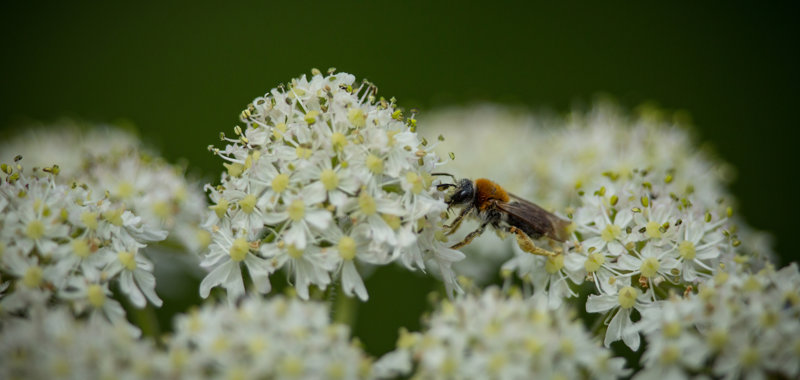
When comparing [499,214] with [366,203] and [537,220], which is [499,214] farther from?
[366,203]

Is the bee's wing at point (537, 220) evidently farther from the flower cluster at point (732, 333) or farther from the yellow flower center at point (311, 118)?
the yellow flower center at point (311, 118)

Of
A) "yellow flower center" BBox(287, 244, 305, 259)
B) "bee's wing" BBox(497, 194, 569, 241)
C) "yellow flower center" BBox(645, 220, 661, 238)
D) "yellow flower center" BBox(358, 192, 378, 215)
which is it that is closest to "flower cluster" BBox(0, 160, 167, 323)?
"yellow flower center" BBox(287, 244, 305, 259)

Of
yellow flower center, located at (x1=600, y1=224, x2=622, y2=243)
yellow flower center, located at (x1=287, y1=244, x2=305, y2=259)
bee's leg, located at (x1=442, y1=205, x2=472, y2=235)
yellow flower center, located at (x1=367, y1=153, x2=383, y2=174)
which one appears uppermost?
yellow flower center, located at (x1=367, y1=153, x2=383, y2=174)

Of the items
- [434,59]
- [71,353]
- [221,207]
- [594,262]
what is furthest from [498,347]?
[434,59]

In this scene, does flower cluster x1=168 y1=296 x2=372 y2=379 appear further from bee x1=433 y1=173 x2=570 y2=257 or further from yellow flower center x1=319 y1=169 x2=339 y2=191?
bee x1=433 y1=173 x2=570 y2=257

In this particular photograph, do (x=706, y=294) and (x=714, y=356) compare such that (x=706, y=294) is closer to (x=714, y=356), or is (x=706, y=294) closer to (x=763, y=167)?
(x=714, y=356)

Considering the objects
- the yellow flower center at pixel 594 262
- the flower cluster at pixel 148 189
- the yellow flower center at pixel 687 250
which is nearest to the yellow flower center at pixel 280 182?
the flower cluster at pixel 148 189
